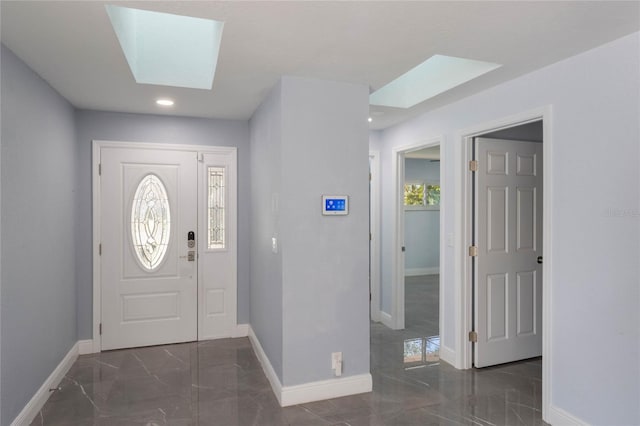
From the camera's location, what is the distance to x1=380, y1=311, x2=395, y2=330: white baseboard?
4.68 m

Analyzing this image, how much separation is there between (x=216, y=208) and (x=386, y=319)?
7.97ft

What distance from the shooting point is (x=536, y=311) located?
3736 mm

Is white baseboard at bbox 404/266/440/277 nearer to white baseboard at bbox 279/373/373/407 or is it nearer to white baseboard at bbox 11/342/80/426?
white baseboard at bbox 279/373/373/407

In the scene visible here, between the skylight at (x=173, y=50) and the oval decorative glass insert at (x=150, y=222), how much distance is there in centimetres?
139

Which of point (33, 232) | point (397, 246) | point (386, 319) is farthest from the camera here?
point (386, 319)

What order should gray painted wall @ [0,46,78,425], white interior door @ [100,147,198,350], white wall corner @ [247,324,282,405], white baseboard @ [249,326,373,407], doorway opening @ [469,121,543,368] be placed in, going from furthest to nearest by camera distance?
white interior door @ [100,147,198,350], doorway opening @ [469,121,543,368], white wall corner @ [247,324,282,405], white baseboard @ [249,326,373,407], gray painted wall @ [0,46,78,425]

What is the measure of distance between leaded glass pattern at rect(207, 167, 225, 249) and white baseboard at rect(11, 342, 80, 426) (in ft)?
5.36

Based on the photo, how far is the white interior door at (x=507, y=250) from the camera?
3.52 meters

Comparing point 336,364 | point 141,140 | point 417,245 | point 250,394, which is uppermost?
point 141,140

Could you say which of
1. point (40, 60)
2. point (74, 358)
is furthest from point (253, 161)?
point (74, 358)

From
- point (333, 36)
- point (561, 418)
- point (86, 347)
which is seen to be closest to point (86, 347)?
point (86, 347)

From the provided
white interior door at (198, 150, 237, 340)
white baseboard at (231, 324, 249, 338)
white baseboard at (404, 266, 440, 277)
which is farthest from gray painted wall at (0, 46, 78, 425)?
white baseboard at (404, 266, 440, 277)

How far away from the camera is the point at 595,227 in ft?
7.76

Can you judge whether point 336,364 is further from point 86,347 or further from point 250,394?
point 86,347
